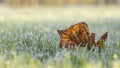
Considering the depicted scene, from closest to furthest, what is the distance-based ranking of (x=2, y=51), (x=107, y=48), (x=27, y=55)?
(x=27, y=55) < (x=2, y=51) < (x=107, y=48)

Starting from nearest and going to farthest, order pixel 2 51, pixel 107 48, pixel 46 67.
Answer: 1. pixel 46 67
2. pixel 2 51
3. pixel 107 48

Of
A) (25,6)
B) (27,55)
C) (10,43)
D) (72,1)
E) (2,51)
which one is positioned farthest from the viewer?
(72,1)

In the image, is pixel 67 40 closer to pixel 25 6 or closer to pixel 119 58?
pixel 119 58

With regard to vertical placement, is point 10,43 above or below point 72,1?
above

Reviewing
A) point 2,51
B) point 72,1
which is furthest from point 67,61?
point 72,1

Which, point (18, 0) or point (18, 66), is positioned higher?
point (18, 66)

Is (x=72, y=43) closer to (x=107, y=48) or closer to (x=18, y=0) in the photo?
(x=107, y=48)

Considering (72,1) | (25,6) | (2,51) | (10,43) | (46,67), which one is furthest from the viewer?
(72,1)

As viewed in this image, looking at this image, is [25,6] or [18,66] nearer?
[18,66]

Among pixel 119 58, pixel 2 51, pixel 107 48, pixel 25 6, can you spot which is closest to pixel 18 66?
pixel 2 51
